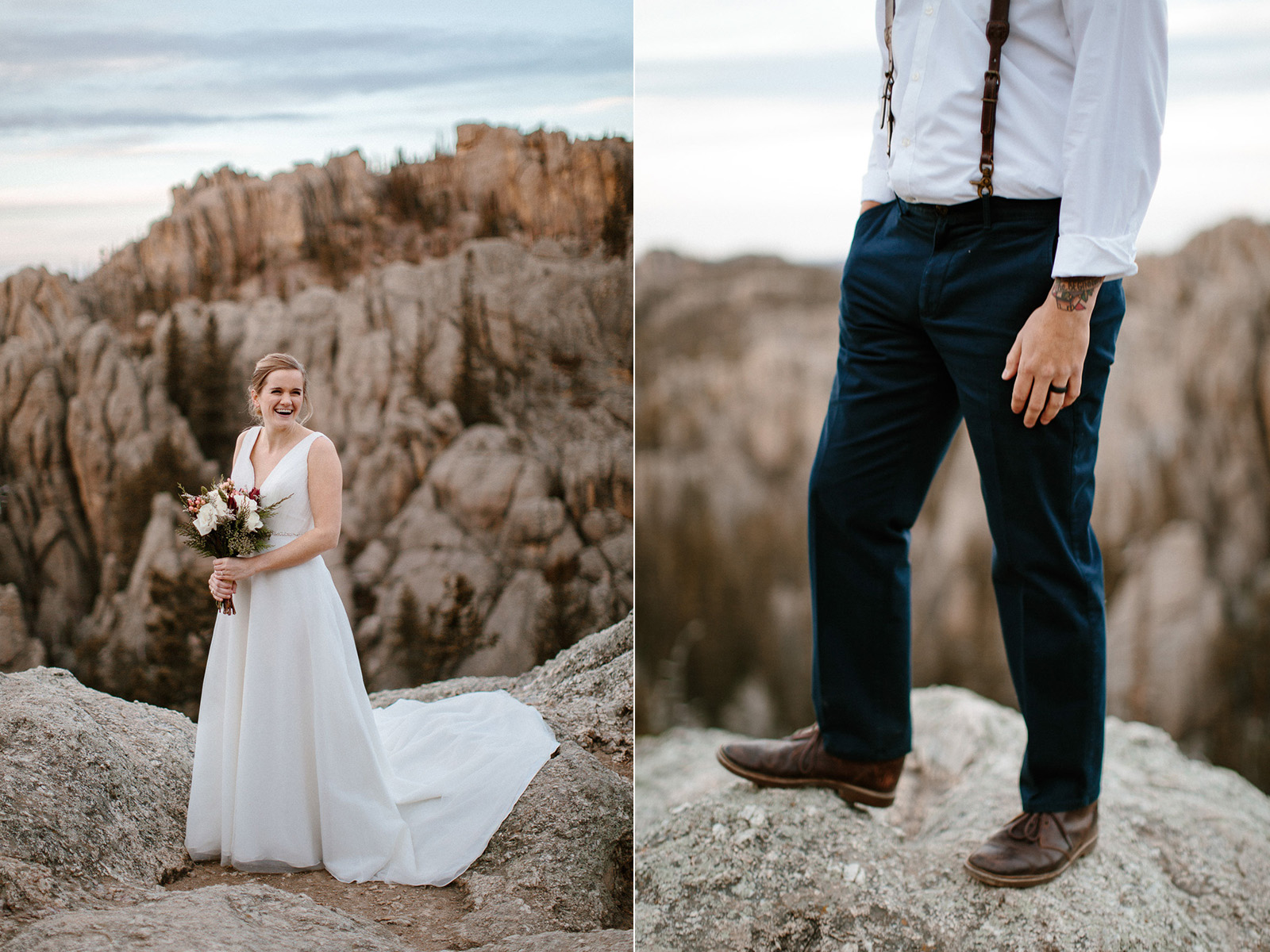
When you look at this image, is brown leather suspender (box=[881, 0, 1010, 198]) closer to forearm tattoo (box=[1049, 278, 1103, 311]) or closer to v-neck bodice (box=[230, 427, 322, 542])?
forearm tattoo (box=[1049, 278, 1103, 311])

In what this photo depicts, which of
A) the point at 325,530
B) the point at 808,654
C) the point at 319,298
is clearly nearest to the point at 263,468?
the point at 325,530

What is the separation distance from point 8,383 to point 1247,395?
10.2 feet

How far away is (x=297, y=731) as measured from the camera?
1.93m

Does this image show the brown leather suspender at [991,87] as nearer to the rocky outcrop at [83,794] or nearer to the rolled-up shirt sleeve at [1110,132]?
the rolled-up shirt sleeve at [1110,132]

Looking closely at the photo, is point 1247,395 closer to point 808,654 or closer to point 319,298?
point 808,654

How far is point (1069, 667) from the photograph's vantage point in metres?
1.85

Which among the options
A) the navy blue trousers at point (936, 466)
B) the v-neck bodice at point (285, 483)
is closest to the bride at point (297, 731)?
the v-neck bodice at point (285, 483)

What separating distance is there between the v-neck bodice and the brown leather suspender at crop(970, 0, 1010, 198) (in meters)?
1.36

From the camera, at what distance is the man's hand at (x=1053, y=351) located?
5.35 feet

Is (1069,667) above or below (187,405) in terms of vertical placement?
below

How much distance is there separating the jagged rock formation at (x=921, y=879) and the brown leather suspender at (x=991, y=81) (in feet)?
4.43

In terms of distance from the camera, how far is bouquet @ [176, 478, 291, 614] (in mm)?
1849

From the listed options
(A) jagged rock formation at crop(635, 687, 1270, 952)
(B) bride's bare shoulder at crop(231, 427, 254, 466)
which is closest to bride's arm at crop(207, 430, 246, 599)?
(B) bride's bare shoulder at crop(231, 427, 254, 466)

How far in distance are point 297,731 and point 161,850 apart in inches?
12.2
